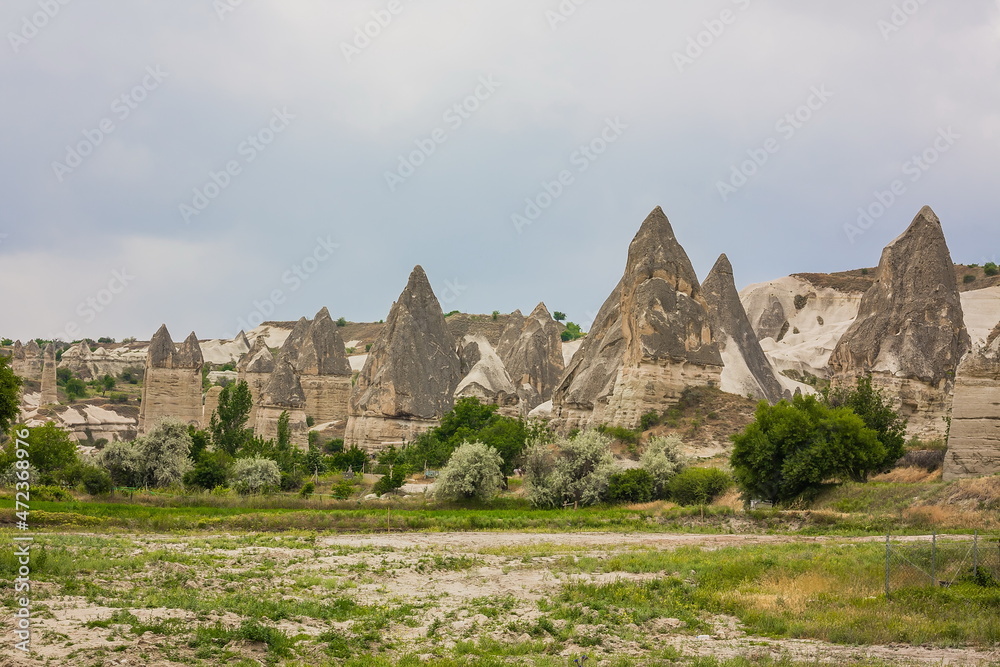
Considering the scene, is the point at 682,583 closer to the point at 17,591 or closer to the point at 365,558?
the point at 365,558

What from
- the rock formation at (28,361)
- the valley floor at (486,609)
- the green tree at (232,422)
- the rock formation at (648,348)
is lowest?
the valley floor at (486,609)

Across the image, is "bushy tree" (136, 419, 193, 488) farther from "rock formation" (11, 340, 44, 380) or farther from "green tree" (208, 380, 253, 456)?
"rock formation" (11, 340, 44, 380)

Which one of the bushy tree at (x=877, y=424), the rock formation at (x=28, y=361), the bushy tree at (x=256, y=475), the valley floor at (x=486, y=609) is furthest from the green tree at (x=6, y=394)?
the rock formation at (x=28, y=361)

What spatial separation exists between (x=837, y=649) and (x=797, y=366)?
57.2 meters

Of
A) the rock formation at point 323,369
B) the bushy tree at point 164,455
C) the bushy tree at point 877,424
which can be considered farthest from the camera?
the rock formation at point 323,369

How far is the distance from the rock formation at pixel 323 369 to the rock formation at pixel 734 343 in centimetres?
2352

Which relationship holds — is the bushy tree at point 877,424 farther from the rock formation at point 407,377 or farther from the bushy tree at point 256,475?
the rock formation at point 407,377

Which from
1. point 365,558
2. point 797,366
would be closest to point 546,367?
point 797,366

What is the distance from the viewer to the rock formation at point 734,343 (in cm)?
5153

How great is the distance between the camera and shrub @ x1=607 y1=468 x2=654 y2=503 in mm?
31828

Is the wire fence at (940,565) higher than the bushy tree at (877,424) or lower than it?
lower

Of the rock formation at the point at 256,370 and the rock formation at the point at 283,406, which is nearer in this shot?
the rock formation at the point at 283,406

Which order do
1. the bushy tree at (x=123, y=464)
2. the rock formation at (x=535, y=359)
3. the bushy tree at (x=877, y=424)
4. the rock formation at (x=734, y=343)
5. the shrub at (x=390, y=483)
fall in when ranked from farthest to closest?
the rock formation at (x=535, y=359)
the rock formation at (x=734, y=343)
the shrub at (x=390, y=483)
the bushy tree at (x=123, y=464)
the bushy tree at (x=877, y=424)

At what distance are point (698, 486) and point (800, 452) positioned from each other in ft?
12.9
